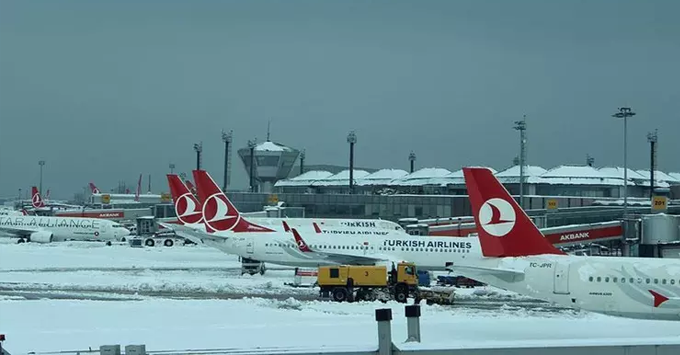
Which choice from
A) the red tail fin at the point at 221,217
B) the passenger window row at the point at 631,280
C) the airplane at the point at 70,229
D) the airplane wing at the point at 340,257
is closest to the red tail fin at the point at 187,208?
the red tail fin at the point at 221,217

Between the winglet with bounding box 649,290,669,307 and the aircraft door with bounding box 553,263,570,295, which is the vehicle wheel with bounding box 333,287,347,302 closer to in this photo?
the aircraft door with bounding box 553,263,570,295

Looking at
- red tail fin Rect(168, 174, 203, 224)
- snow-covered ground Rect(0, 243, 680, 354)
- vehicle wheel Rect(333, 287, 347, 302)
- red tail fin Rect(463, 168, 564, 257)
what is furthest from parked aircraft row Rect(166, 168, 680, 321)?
red tail fin Rect(168, 174, 203, 224)

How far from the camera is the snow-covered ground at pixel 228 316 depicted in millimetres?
20672

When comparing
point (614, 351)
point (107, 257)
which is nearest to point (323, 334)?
point (614, 351)

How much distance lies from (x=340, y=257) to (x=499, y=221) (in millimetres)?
20619

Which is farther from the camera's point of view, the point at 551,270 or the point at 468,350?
the point at 551,270

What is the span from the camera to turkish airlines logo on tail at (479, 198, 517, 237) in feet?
80.3

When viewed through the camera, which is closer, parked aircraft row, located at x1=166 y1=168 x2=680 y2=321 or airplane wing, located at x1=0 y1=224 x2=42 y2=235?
parked aircraft row, located at x1=166 y1=168 x2=680 y2=321

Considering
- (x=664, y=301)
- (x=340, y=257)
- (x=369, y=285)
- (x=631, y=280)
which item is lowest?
(x=369, y=285)

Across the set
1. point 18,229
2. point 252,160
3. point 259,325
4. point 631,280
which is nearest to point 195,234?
point 259,325

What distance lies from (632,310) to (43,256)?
1918 inches

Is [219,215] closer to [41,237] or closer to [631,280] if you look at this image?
[631,280]

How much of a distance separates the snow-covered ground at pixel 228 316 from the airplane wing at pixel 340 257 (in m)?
2.42

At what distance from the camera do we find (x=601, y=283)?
23391 millimetres
